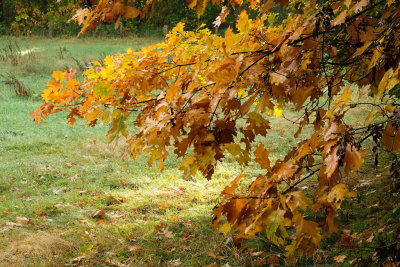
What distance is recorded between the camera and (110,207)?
495 centimetres

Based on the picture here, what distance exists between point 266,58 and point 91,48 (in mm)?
16995

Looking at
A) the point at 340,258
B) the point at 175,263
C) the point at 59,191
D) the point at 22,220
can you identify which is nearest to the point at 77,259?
the point at 175,263

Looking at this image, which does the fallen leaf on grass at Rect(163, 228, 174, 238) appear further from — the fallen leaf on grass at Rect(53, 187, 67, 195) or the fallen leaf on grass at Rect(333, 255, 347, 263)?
the fallen leaf on grass at Rect(53, 187, 67, 195)

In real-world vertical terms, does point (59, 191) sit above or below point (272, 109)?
below

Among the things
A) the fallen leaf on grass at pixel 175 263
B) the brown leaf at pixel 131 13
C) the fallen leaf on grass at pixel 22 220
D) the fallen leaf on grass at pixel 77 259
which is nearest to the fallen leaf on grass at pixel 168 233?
the fallen leaf on grass at pixel 175 263

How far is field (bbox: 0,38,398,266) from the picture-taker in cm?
366

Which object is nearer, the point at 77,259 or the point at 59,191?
the point at 77,259

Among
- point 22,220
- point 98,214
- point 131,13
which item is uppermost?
point 131,13

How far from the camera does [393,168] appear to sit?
1.90 m

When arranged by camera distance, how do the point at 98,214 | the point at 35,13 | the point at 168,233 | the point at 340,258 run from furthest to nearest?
1. the point at 35,13
2. the point at 98,214
3. the point at 168,233
4. the point at 340,258

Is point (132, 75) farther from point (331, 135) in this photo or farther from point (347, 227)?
point (347, 227)

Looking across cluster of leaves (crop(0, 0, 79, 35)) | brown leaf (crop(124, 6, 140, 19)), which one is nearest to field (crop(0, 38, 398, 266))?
brown leaf (crop(124, 6, 140, 19))

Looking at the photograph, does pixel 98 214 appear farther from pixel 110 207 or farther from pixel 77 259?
pixel 77 259

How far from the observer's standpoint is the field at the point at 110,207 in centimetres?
366
